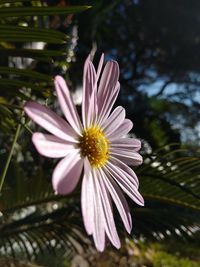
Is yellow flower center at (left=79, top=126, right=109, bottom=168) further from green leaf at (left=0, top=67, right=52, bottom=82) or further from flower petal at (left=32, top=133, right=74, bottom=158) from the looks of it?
green leaf at (left=0, top=67, right=52, bottom=82)

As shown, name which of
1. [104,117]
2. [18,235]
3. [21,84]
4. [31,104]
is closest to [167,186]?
[18,235]

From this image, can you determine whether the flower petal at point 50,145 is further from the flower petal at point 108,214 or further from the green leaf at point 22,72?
the green leaf at point 22,72

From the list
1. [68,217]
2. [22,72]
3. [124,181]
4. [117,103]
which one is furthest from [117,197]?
[117,103]

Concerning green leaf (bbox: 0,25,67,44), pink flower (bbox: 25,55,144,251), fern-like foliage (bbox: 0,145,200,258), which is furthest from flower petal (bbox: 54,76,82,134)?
fern-like foliage (bbox: 0,145,200,258)

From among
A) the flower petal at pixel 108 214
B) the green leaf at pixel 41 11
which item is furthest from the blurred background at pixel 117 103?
the flower petal at pixel 108 214

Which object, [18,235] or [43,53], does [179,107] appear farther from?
[43,53]

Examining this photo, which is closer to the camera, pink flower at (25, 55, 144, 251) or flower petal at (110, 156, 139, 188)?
pink flower at (25, 55, 144, 251)
